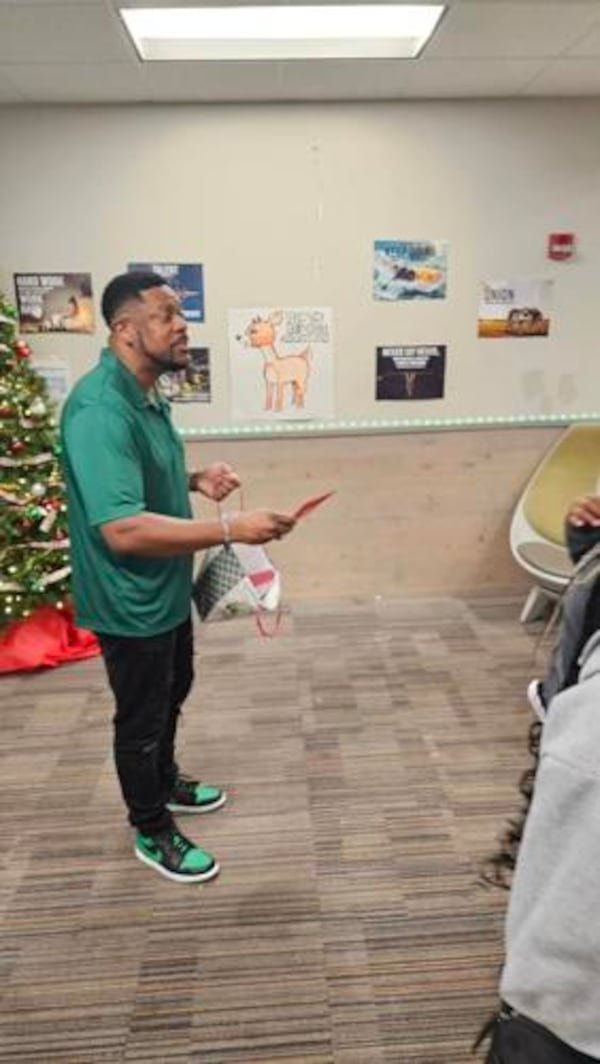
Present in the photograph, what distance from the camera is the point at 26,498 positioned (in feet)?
10.3

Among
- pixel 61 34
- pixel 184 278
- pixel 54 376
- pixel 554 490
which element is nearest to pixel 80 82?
pixel 61 34

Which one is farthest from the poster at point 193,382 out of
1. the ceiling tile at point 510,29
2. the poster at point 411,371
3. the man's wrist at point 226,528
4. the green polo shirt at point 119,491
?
the man's wrist at point 226,528

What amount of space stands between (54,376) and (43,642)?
1.27 meters

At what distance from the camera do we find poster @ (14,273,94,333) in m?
3.57

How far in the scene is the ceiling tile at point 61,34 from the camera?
7.84ft

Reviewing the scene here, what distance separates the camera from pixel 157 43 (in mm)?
2781

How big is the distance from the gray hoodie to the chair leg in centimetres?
318

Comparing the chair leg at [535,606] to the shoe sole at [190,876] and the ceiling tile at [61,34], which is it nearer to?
the shoe sole at [190,876]

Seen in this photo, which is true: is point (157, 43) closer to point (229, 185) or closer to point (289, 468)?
point (229, 185)

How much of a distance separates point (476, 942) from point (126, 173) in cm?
326

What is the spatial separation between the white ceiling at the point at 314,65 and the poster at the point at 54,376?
3.64 feet

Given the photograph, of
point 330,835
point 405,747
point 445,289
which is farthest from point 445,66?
point 330,835

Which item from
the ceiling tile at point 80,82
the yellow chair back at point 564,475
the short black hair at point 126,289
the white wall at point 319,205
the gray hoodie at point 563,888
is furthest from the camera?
the yellow chair back at point 564,475

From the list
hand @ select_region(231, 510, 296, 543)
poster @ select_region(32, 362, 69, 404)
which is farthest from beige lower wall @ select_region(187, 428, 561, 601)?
hand @ select_region(231, 510, 296, 543)
